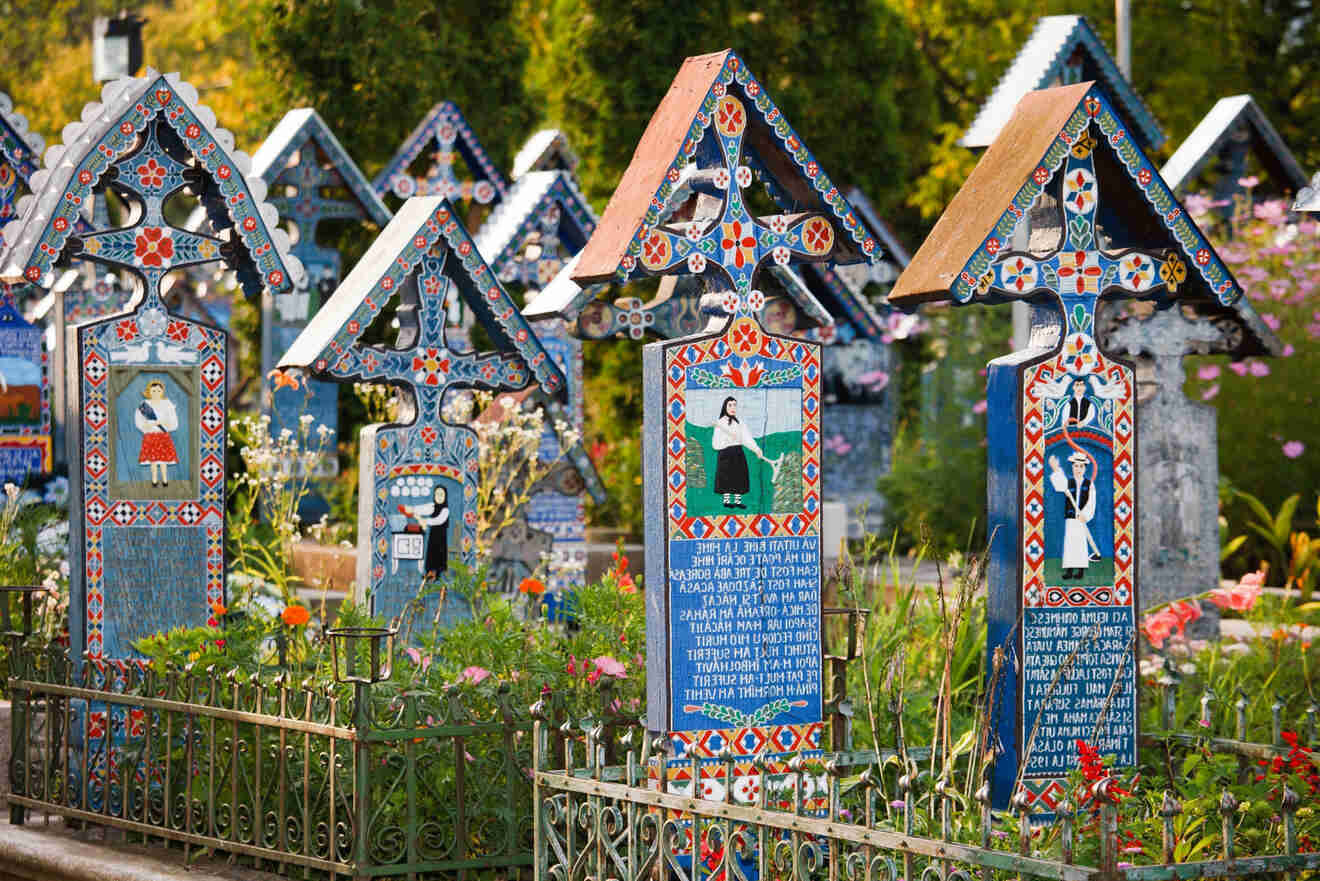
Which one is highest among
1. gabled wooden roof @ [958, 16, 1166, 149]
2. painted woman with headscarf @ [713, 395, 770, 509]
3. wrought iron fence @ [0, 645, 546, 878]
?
gabled wooden roof @ [958, 16, 1166, 149]

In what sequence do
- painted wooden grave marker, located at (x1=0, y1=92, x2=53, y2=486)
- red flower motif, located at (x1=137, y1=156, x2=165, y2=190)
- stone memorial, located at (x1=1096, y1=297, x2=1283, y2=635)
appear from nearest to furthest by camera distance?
red flower motif, located at (x1=137, y1=156, x2=165, y2=190)
stone memorial, located at (x1=1096, y1=297, x2=1283, y2=635)
painted wooden grave marker, located at (x1=0, y1=92, x2=53, y2=486)

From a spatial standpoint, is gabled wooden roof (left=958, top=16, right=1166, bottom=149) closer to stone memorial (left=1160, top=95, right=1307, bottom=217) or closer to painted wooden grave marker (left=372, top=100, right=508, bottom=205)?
stone memorial (left=1160, top=95, right=1307, bottom=217)

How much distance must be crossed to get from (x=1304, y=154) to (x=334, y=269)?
14738 mm

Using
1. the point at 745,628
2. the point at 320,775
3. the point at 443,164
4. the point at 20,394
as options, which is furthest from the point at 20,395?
the point at 745,628

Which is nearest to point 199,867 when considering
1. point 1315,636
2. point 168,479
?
point 168,479

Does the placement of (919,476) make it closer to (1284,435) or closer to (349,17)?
(1284,435)

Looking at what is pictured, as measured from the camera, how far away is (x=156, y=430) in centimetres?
886

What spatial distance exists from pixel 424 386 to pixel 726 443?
7.22ft

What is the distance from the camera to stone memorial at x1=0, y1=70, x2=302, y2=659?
28.3 ft

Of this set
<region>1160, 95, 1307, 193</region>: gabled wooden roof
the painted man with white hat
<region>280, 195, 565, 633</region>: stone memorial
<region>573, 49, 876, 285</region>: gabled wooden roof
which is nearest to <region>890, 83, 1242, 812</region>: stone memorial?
the painted man with white hat

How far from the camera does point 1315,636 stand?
1021cm

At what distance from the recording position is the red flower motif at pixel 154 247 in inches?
348

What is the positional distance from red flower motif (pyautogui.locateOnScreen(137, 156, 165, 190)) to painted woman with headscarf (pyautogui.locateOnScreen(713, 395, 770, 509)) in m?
3.07

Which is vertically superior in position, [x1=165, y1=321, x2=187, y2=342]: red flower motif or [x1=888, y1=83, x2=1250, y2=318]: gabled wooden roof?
[x1=888, y1=83, x2=1250, y2=318]: gabled wooden roof
